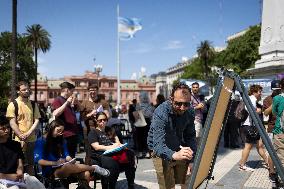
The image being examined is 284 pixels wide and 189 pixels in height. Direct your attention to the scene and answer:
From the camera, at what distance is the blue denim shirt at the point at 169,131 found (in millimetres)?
3236

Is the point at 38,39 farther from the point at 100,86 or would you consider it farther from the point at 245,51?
the point at 100,86

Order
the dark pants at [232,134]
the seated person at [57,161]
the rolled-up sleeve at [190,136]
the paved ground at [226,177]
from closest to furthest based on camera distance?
1. the rolled-up sleeve at [190,136]
2. the seated person at [57,161]
3. the paved ground at [226,177]
4. the dark pants at [232,134]

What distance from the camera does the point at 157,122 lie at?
329 centimetres

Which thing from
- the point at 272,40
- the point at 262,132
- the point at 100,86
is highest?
the point at 272,40

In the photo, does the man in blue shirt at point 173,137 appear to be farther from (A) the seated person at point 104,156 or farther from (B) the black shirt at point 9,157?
(A) the seated person at point 104,156

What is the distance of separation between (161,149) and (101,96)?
5502 mm

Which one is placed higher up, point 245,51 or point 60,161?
point 245,51

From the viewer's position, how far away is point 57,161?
555 centimetres

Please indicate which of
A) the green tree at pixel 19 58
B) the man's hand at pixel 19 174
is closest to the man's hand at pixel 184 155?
the man's hand at pixel 19 174

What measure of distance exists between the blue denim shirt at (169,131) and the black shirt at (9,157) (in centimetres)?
209

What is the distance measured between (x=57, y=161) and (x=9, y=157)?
87 cm

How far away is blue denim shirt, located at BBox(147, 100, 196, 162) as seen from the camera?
324cm

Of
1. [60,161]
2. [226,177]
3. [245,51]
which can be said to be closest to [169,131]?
[60,161]

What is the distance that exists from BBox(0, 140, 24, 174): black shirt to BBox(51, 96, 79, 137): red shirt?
6.26 feet
